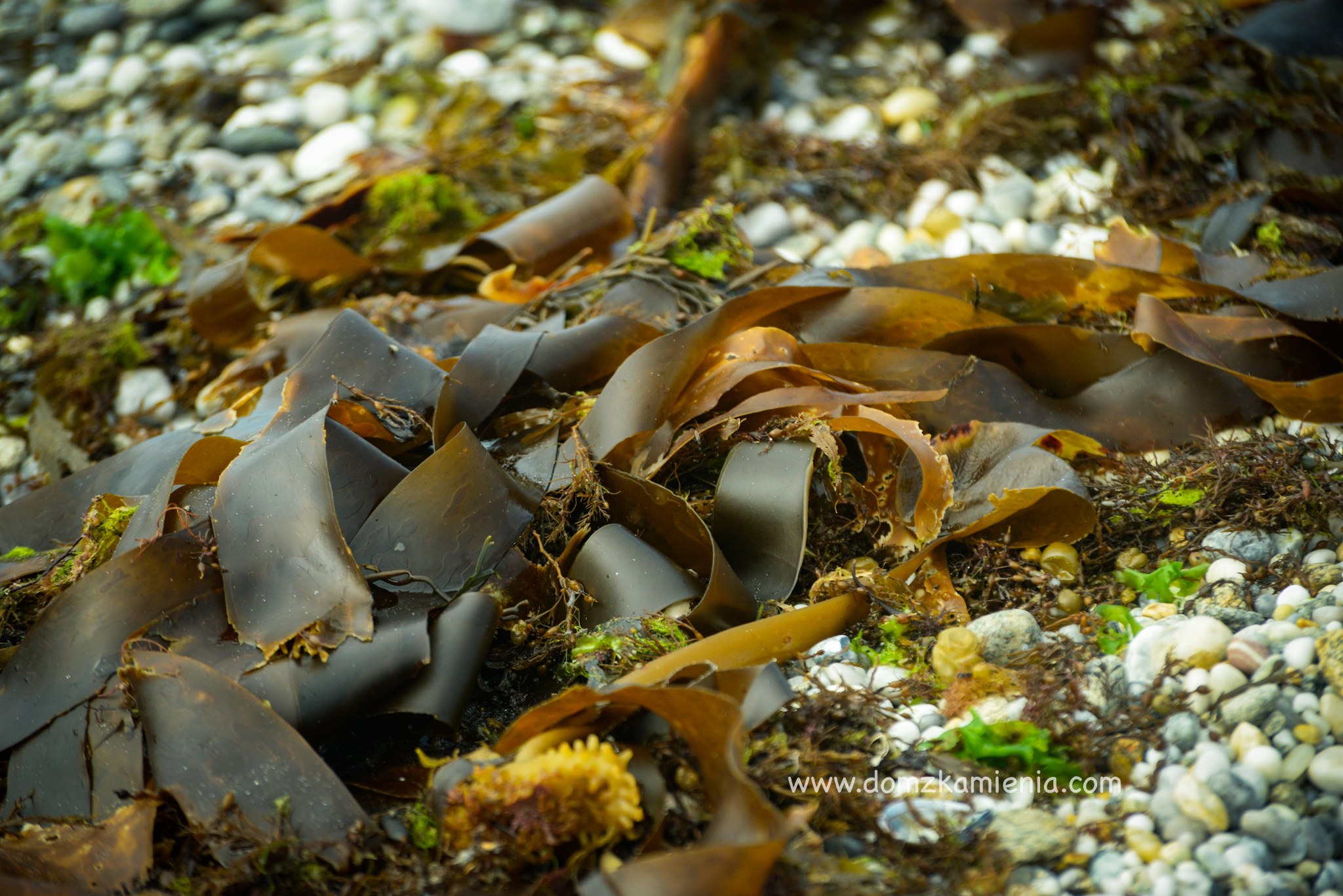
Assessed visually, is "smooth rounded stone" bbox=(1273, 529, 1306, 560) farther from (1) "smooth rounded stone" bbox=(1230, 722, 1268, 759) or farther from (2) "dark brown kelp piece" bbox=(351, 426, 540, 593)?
(2) "dark brown kelp piece" bbox=(351, 426, 540, 593)

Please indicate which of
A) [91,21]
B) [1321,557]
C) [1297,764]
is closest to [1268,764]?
[1297,764]

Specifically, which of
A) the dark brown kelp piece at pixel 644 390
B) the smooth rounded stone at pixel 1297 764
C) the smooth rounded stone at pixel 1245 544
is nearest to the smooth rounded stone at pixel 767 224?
the dark brown kelp piece at pixel 644 390

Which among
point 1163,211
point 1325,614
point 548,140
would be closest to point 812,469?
point 1325,614

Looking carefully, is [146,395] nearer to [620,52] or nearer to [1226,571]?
[620,52]

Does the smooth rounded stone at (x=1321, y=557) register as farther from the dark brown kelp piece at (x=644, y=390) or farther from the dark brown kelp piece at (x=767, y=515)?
the dark brown kelp piece at (x=644, y=390)

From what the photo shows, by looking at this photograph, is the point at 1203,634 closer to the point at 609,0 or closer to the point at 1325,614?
the point at 1325,614
